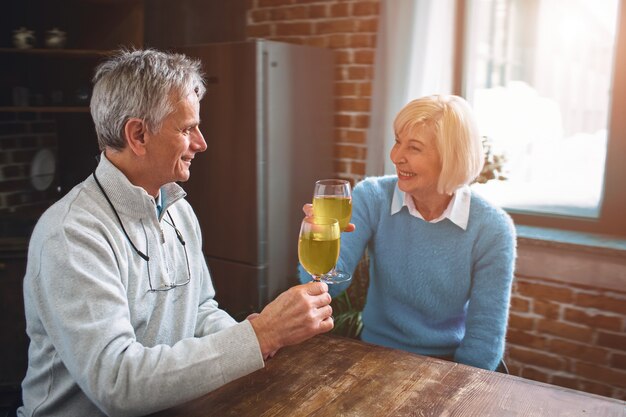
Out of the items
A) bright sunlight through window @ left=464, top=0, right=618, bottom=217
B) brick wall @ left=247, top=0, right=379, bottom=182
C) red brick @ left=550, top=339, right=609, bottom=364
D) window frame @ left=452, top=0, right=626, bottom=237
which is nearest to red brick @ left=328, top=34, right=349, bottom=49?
brick wall @ left=247, top=0, right=379, bottom=182

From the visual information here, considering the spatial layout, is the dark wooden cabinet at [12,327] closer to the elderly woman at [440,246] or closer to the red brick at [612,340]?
the elderly woman at [440,246]

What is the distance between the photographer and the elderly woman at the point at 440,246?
179 cm

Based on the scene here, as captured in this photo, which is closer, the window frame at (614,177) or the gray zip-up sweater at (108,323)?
the gray zip-up sweater at (108,323)

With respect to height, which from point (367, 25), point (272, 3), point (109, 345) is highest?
point (272, 3)

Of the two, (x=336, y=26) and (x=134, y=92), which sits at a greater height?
(x=336, y=26)

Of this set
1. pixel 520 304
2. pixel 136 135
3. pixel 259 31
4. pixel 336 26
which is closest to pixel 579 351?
pixel 520 304

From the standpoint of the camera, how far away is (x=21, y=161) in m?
3.20

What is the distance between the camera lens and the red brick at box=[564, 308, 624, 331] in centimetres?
253

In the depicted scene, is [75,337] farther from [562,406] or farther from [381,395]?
[562,406]

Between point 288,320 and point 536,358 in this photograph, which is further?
point 536,358

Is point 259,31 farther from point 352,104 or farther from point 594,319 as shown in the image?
point 594,319

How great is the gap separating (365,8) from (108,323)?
2356mm

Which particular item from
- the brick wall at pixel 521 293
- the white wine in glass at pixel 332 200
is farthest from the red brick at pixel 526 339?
the white wine in glass at pixel 332 200

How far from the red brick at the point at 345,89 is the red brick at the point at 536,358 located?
1.48 metres
